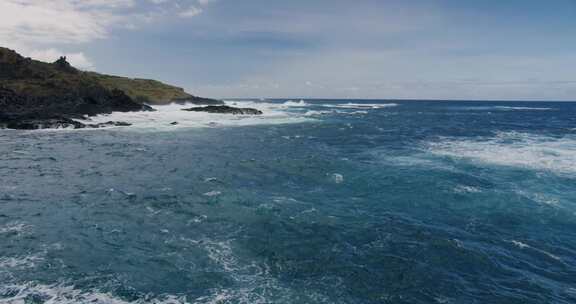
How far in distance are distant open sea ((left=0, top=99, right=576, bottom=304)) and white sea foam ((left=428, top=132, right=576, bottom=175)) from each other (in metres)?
0.61

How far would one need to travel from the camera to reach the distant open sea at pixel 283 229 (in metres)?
13.5

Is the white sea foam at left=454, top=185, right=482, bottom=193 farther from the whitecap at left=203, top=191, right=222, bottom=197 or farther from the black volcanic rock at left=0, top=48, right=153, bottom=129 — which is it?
the black volcanic rock at left=0, top=48, right=153, bottom=129

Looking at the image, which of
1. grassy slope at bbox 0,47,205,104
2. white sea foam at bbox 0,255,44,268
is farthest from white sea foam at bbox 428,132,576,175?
grassy slope at bbox 0,47,205,104

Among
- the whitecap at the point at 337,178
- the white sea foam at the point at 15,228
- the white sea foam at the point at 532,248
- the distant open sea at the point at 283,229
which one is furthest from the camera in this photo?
the whitecap at the point at 337,178

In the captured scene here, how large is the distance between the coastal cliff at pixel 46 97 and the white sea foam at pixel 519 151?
194 feet

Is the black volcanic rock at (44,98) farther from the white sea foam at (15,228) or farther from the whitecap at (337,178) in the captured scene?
the whitecap at (337,178)

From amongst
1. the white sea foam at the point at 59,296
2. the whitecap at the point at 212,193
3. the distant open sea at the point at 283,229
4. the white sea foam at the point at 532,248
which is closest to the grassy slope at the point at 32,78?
the distant open sea at the point at 283,229

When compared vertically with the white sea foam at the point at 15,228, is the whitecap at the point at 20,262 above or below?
below

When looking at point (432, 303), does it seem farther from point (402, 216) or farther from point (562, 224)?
point (562, 224)

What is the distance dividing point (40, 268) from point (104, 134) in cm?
4418

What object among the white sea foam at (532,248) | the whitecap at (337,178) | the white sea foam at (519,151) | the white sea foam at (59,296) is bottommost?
the white sea foam at (532,248)

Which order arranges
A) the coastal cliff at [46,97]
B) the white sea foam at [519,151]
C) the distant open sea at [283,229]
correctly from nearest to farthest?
the distant open sea at [283,229]
the white sea foam at [519,151]
the coastal cliff at [46,97]

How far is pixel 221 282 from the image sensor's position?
13.8 m

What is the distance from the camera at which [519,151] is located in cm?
4359
